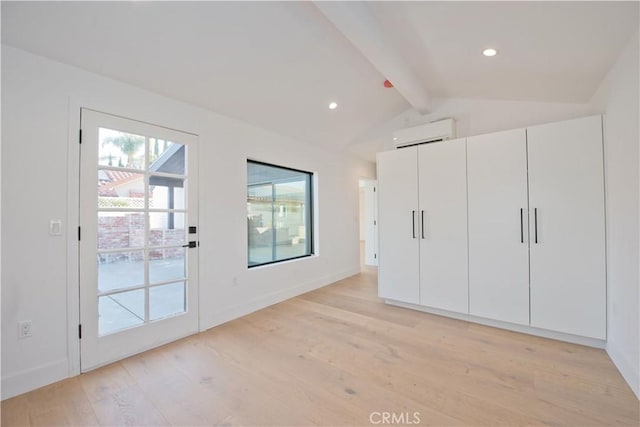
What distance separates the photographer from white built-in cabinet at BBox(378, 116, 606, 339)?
256 cm

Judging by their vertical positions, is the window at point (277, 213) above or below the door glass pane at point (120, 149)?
below

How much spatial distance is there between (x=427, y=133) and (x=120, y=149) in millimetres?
3588

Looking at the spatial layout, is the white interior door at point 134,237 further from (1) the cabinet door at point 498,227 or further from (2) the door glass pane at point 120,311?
(1) the cabinet door at point 498,227

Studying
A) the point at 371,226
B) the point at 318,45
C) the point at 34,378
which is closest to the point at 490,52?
the point at 318,45

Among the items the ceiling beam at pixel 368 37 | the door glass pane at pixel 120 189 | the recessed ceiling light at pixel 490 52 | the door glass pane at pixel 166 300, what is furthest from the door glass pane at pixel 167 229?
the recessed ceiling light at pixel 490 52

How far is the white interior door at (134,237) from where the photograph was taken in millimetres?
2264

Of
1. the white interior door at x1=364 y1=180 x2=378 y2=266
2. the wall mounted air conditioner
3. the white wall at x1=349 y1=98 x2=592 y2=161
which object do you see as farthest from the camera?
the white interior door at x1=364 y1=180 x2=378 y2=266

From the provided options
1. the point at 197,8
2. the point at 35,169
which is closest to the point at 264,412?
the point at 35,169

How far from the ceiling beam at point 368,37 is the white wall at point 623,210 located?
167cm

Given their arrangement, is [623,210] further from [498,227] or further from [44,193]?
[44,193]

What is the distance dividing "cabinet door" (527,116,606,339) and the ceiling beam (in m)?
1.42

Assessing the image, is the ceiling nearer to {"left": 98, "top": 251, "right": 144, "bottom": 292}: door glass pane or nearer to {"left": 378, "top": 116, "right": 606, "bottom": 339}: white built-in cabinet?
{"left": 378, "top": 116, "right": 606, "bottom": 339}: white built-in cabinet

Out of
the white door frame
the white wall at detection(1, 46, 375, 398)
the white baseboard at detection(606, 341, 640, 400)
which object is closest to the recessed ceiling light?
the white baseboard at detection(606, 341, 640, 400)

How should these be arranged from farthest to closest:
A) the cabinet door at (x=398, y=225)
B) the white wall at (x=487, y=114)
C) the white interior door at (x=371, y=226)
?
the white interior door at (x=371, y=226) → the cabinet door at (x=398, y=225) → the white wall at (x=487, y=114)
